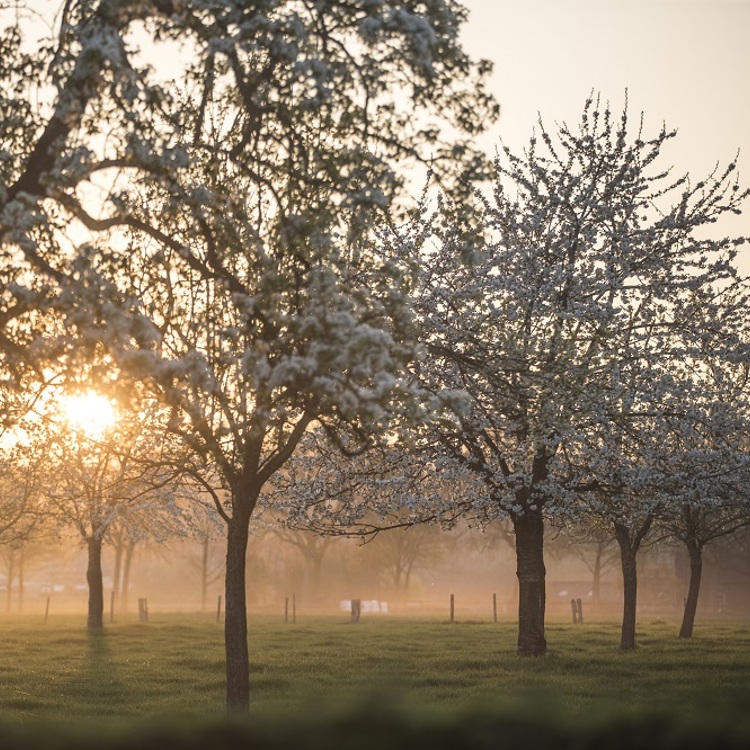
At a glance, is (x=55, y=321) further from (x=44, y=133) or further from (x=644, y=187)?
(x=644, y=187)

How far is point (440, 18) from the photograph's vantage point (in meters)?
13.0

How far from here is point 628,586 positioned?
105 ft

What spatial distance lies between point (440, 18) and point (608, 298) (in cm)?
1358

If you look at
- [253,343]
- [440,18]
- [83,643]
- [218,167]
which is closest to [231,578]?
[253,343]

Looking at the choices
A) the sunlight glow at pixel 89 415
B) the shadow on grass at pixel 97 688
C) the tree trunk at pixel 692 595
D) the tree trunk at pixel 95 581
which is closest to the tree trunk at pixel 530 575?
the shadow on grass at pixel 97 688

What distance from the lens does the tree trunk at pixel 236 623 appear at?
17.5 metres

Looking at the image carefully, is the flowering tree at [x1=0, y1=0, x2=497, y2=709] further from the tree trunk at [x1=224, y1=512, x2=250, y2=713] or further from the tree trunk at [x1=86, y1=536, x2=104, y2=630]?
the tree trunk at [x1=86, y1=536, x2=104, y2=630]

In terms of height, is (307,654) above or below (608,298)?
below

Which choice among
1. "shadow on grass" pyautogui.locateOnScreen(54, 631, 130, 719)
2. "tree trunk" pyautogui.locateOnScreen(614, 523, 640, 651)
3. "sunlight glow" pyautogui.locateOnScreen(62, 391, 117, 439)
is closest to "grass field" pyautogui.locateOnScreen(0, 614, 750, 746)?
"shadow on grass" pyautogui.locateOnScreen(54, 631, 130, 719)

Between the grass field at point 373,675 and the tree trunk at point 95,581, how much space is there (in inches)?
35.6

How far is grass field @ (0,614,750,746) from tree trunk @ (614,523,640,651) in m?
0.67

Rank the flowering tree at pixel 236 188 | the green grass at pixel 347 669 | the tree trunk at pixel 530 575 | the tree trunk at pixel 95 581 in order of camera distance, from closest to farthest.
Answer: the flowering tree at pixel 236 188, the green grass at pixel 347 669, the tree trunk at pixel 530 575, the tree trunk at pixel 95 581

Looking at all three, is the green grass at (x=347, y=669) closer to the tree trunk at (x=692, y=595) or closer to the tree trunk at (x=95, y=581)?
the tree trunk at (x=692, y=595)

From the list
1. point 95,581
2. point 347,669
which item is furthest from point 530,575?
point 95,581
